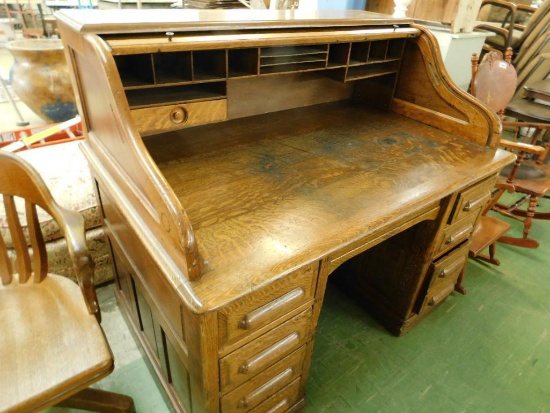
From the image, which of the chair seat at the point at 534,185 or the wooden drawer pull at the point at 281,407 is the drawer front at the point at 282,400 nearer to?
the wooden drawer pull at the point at 281,407

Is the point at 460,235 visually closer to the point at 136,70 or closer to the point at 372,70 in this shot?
the point at 372,70

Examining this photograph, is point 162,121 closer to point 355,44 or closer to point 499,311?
point 355,44

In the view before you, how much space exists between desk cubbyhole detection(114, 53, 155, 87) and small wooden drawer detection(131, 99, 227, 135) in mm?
73

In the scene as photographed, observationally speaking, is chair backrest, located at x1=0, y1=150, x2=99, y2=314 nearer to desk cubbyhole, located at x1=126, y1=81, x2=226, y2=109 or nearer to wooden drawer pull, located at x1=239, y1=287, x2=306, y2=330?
desk cubbyhole, located at x1=126, y1=81, x2=226, y2=109

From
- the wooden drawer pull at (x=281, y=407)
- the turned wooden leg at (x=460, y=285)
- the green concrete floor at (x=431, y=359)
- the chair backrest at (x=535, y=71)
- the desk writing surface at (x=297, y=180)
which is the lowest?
the green concrete floor at (x=431, y=359)

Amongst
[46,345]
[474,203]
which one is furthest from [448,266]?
[46,345]

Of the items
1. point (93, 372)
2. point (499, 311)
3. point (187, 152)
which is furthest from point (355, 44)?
point (499, 311)

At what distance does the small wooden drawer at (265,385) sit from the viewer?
1075 mm

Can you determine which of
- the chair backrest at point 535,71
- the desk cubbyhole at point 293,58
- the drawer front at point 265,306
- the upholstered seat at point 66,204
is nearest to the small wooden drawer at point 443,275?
the drawer front at point 265,306

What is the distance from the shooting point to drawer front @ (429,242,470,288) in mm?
1604

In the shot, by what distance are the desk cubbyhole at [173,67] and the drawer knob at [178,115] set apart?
3.4 inches

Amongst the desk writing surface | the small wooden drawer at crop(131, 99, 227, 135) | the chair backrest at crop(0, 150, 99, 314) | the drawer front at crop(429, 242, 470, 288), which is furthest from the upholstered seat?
the drawer front at crop(429, 242, 470, 288)

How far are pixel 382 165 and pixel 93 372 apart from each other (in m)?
1.07

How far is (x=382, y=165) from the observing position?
4.20ft
